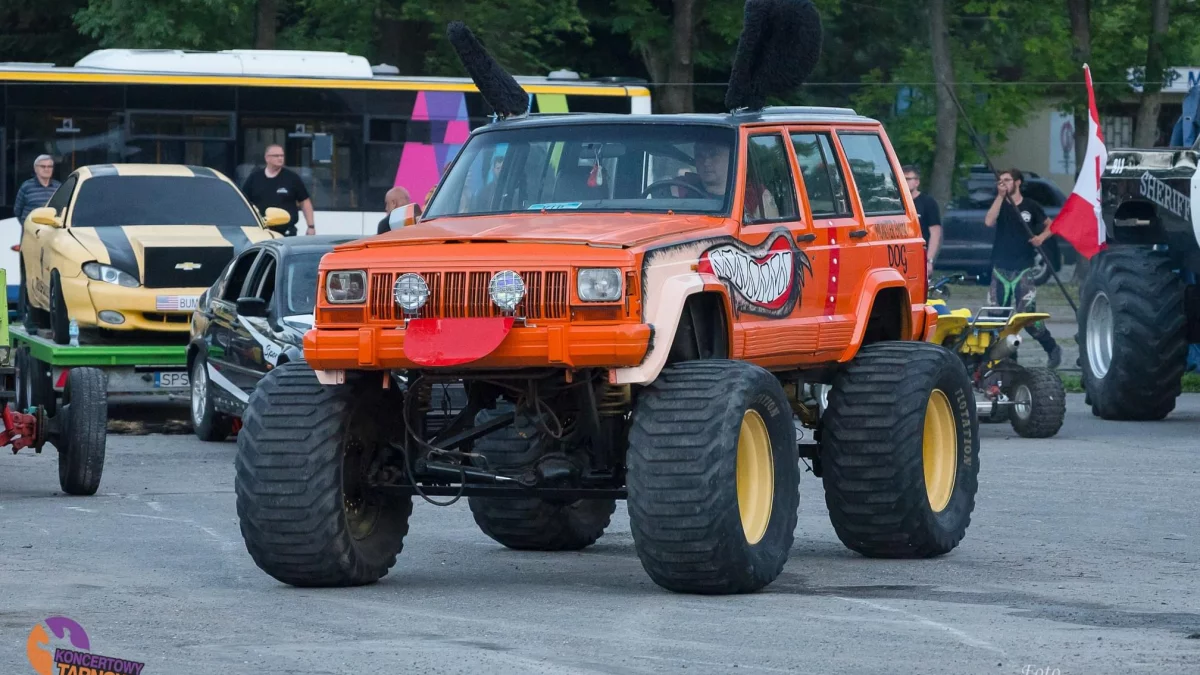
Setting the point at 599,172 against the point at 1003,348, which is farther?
the point at 1003,348

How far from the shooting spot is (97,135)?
27.2 meters

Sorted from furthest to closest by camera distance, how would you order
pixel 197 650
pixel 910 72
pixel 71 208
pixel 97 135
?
pixel 910 72
pixel 97 135
pixel 71 208
pixel 197 650

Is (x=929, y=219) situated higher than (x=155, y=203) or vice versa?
(x=155, y=203)

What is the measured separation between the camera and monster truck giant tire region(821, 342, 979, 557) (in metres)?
10.5

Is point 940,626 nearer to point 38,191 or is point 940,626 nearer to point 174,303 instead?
point 174,303

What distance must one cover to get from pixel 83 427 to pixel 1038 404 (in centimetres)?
754

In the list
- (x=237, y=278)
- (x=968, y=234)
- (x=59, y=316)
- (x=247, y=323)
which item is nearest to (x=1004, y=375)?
(x=247, y=323)

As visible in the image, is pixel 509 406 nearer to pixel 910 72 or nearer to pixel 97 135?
pixel 97 135

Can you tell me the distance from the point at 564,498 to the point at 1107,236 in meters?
11.3

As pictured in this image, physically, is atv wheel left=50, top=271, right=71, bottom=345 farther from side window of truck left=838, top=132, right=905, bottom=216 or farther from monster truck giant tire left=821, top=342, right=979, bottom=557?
monster truck giant tire left=821, top=342, right=979, bottom=557

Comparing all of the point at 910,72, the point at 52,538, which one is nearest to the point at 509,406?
the point at 52,538

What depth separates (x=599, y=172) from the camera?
10.5 meters

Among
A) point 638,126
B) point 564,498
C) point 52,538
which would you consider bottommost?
point 52,538

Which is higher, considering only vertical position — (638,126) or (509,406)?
(638,126)
